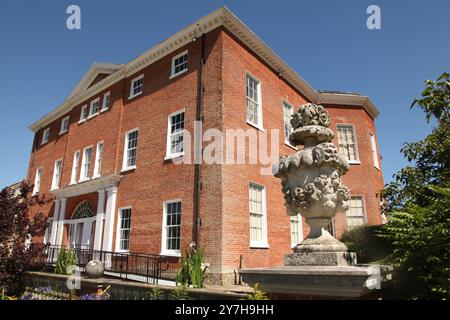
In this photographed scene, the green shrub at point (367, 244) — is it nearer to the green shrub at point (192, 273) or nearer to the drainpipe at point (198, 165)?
the green shrub at point (192, 273)

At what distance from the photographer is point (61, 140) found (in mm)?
23281

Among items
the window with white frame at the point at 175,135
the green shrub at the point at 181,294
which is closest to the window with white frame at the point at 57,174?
A: the window with white frame at the point at 175,135

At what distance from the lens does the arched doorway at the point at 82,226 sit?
17.1m

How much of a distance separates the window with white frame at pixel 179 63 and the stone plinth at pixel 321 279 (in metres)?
12.2

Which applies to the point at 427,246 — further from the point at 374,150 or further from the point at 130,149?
the point at 374,150

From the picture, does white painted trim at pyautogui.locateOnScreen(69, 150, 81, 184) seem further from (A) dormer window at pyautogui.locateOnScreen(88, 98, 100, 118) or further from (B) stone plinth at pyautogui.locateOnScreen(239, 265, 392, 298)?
(B) stone plinth at pyautogui.locateOnScreen(239, 265, 392, 298)

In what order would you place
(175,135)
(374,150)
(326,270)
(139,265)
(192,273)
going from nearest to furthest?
(326,270)
(192,273)
(139,265)
(175,135)
(374,150)

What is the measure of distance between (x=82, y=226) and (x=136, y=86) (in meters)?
8.43

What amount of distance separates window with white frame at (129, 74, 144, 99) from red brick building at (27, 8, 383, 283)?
0.31ft

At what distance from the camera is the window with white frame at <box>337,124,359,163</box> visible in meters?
20.8

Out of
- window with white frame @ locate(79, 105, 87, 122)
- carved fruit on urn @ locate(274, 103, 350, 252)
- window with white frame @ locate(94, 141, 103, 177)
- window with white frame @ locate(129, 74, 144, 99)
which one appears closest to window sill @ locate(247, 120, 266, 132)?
window with white frame @ locate(129, 74, 144, 99)

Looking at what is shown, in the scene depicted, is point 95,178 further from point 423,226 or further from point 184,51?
point 423,226

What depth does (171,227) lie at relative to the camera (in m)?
13.0

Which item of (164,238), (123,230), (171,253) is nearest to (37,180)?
(123,230)
